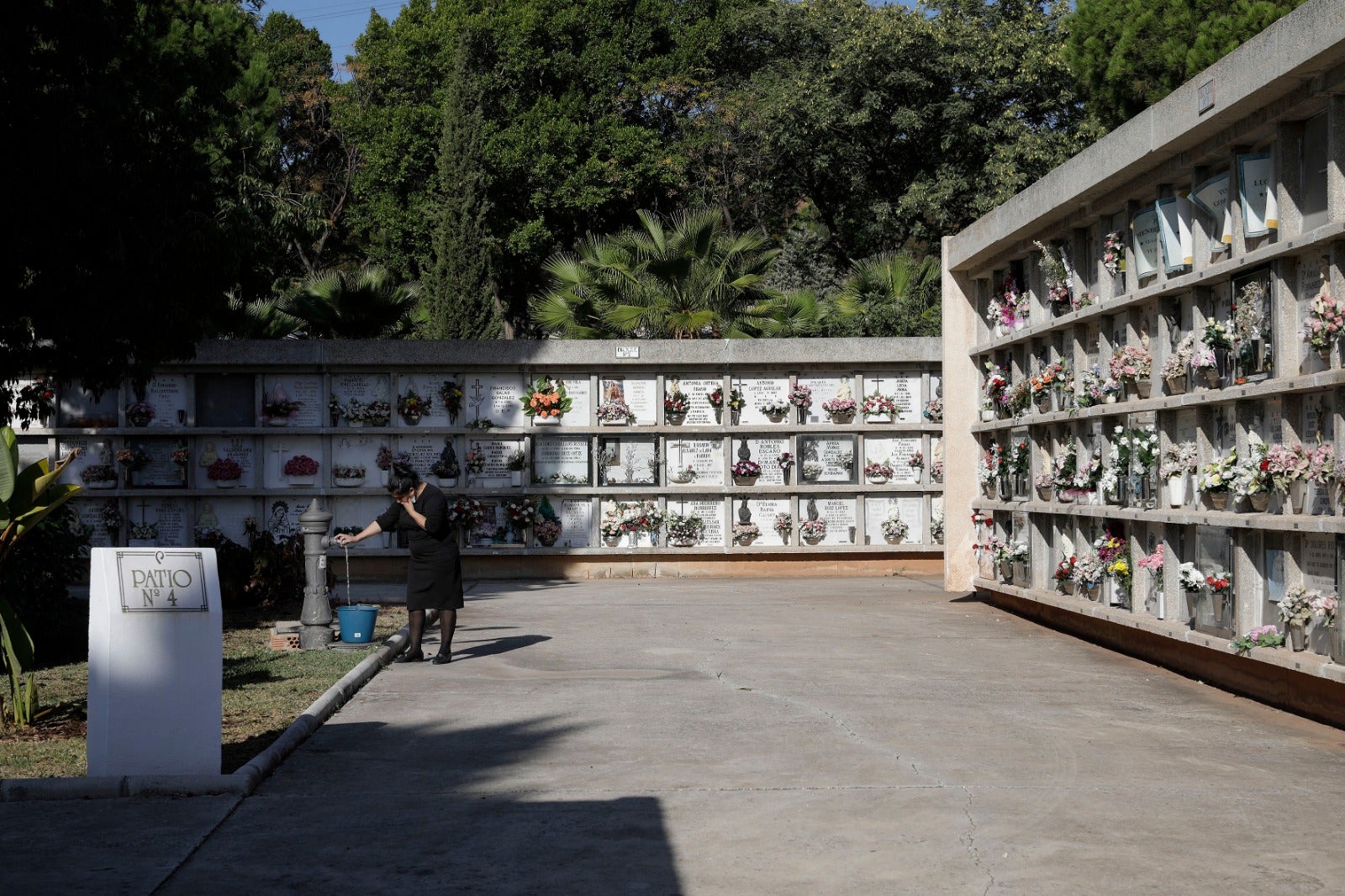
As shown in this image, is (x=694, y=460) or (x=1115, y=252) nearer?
(x=1115, y=252)

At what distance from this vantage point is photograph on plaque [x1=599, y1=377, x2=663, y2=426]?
18.0m

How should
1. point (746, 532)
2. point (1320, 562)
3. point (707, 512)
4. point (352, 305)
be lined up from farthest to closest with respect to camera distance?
point (352, 305)
point (707, 512)
point (746, 532)
point (1320, 562)

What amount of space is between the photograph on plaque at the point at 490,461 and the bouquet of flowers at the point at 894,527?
4.59 metres

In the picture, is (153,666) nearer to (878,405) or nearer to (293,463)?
(293,463)

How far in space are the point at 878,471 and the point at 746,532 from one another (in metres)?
1.82

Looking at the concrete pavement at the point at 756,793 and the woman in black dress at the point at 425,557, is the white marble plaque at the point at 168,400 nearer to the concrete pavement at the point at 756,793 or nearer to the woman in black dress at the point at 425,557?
the woman in black dress at the point at 425,557

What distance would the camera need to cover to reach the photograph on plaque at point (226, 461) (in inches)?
690

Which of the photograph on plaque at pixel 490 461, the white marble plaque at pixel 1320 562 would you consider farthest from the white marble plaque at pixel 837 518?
the white marble plaque at pixel 1320 562

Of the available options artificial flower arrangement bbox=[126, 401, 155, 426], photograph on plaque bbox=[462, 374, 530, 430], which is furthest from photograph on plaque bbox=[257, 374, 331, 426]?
photograph on plaque bbox=[462, 374, 530, 430]

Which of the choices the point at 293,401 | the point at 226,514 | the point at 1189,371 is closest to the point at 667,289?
the point at 293,401

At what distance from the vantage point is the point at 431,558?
10.5 meters

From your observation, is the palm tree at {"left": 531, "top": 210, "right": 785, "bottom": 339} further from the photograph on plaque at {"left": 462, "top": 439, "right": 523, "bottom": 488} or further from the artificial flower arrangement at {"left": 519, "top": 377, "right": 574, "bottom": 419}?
the photograph on plaque at {"left": 462, "top": 439, "right": 523, "bottom": 488}

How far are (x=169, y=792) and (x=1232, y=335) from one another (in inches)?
257

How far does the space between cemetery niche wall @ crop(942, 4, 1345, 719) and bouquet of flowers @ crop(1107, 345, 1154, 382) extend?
0.7 inches
